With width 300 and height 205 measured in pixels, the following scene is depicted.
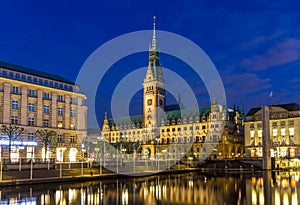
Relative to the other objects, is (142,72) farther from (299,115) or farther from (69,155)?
(69,155)

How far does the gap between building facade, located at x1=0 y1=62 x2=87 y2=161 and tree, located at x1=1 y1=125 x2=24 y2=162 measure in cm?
93

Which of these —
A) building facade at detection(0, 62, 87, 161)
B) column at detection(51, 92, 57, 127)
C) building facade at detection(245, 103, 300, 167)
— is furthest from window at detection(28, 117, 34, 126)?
building facade at detection(245, 103, 300, 167)

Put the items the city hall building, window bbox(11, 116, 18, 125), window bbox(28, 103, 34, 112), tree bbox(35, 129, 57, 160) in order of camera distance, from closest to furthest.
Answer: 1. tree bbox(35, 129, 57, 160)
2. window bbox(11, 116, 18, 125)
3. window bbox(28, 103, 34, 112)
4. the city hall building

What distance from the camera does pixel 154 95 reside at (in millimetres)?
179375

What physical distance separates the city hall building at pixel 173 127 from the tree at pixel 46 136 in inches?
2628

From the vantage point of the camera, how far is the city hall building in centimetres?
15188

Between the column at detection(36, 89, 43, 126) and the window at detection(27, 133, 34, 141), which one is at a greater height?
the column at detection(36, 89, 43, 126)

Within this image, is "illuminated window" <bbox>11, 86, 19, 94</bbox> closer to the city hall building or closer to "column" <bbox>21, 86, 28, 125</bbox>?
"column" <bbox>21, 86, 28, 125</bbox>

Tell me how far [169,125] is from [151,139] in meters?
11.5

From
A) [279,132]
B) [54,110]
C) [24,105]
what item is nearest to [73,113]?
[54,110]

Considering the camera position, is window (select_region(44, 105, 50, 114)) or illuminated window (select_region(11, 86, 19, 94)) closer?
illuminated window (select_region(11, 86, 19, 94))

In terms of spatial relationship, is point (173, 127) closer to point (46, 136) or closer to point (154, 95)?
point (154, 95)

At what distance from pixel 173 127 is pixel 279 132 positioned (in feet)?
193

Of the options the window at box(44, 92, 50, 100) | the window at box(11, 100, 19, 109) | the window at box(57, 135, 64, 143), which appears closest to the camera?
the window at box(11, 100, 19, 109)
